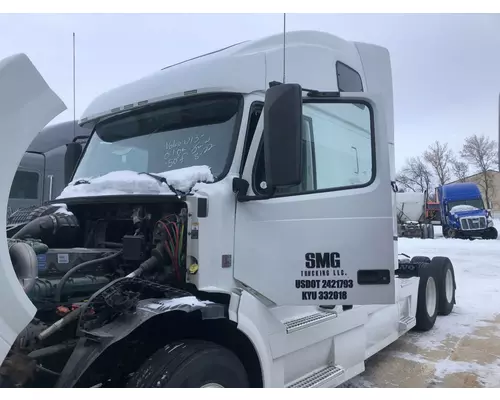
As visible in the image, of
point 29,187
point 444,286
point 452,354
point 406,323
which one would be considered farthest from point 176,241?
point 29,187

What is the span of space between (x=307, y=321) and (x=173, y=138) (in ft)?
5.71

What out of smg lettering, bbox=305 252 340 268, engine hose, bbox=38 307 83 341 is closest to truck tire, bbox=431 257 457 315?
smg lettering, bbox=305 252 340 268

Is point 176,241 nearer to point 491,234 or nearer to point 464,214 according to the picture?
point 464,214

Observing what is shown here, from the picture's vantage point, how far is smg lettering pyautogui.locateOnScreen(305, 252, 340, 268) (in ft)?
10.5

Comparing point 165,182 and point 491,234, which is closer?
point 165,182

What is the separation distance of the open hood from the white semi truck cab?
0.51 m

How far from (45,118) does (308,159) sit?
190 centimetres

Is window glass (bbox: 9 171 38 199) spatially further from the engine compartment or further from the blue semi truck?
the blue semi truck

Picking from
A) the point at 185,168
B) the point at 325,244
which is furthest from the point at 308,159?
the point at 185,168

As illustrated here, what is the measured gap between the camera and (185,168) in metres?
3.30

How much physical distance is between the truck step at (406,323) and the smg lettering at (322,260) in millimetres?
2899

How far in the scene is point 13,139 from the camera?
2.03 metres

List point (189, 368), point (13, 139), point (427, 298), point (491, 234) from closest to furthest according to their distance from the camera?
1. point (13, 139)
2. point (189, 368)
3. point (427, 298)
4. point (491, 234)

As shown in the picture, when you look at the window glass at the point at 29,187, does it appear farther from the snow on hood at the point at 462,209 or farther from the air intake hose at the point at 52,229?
the snow on hood at the point at 462,209
